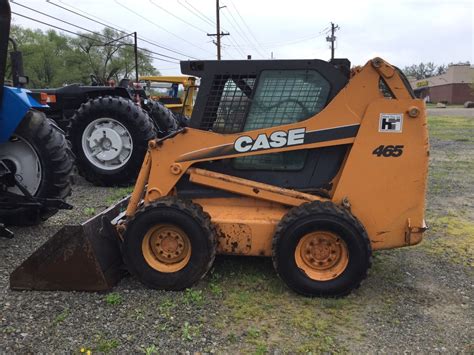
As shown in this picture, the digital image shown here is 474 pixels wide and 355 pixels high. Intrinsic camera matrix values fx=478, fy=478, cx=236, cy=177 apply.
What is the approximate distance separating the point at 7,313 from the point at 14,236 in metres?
1.95

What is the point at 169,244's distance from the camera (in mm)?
3980

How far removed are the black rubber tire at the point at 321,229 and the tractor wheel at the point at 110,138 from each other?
4.44 meters

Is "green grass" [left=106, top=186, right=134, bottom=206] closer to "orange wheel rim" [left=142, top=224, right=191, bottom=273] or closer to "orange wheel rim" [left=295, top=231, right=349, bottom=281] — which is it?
"orange wheel rim" [left=142, top=224, right=191, bottom=273]

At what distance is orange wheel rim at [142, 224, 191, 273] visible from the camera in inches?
155

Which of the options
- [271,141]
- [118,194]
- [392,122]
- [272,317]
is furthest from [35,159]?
[392,122]

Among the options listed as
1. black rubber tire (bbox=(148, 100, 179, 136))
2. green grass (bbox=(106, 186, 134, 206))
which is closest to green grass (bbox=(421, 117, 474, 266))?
green grass (bbox=(106, 186, 134, 206))

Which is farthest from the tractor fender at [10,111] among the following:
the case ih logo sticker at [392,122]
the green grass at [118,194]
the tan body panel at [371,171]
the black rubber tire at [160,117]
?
the black rubber tire at [160,117]

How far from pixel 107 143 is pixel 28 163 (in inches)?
100

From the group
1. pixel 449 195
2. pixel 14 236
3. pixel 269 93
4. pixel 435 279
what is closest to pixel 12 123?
pixel 14 236

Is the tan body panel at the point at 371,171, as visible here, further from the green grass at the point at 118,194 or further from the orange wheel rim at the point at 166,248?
the green grass at the point at 118,194

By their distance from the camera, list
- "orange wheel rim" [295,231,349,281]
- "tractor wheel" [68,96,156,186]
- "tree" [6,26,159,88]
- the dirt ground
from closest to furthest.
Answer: the dirt ground
"orange wheel rim" [295,231,349,281]
"tractor wheel" [68,96,156,186]
"tree" [6,26,159,88]

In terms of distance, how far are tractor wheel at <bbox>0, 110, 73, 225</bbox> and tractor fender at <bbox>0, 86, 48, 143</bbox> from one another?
0.16 metres

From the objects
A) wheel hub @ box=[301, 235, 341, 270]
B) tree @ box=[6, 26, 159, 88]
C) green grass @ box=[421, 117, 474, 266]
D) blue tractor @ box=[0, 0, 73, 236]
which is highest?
tree @ box=[6, 26, 159, 88]

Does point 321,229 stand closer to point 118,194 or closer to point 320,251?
point 320,251
